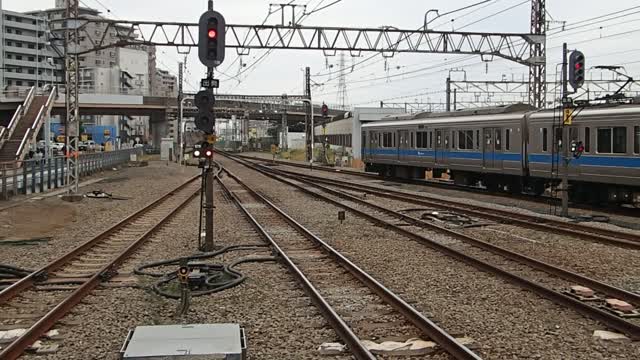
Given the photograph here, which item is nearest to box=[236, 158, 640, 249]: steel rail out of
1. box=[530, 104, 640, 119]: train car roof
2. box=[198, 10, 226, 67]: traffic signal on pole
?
box=[530, 104, 640, 119]: train car roof

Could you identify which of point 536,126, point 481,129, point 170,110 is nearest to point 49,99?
point 170,110

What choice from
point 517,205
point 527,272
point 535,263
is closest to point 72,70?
point 517,205

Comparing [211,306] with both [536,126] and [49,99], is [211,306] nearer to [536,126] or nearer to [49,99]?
[536,126]

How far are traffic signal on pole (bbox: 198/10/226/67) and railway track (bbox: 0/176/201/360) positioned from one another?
142 inches

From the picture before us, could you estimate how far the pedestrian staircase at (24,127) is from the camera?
41844 millimetres

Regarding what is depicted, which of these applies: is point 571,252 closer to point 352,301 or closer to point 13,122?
point 352,301

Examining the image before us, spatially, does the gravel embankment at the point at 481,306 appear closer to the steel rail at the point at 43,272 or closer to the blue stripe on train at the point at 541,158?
the steel rail at the point at 43,272

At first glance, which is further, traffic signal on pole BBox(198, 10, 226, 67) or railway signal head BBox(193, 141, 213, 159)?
railway signal head BBox(193, 141, 213, 159)

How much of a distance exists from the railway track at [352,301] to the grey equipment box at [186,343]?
115 cm

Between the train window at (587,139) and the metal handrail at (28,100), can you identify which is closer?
the train window at (587,139)

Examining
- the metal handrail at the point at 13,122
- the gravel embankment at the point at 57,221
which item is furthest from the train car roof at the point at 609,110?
the metal handrail at the point at 13,122

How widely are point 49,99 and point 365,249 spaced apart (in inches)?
1681

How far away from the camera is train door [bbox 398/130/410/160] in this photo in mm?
32719

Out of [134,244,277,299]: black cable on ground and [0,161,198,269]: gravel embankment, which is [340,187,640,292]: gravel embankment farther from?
[0,161,198,269]: gravel embankment
